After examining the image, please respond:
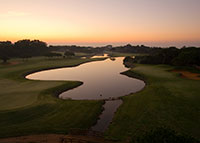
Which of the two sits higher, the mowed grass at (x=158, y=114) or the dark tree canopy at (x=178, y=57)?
the dark tree canopy at (x=178, y=57)

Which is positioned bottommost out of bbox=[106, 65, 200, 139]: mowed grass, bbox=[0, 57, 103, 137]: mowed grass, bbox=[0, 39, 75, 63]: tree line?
bbox=[0, 57, 103, 137]: mowed grass

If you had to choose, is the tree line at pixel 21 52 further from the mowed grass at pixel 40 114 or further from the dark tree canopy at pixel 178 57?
the dark tree canopy at pixel 178 57

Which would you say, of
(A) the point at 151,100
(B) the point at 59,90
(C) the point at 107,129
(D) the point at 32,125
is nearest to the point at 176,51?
→ (A) the point at 151,100

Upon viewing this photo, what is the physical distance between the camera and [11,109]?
78.0 feet

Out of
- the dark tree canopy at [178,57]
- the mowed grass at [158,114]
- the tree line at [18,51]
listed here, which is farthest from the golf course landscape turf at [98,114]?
the tree line at [18,51]

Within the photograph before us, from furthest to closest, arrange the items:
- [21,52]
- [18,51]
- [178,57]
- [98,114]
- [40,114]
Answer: [21,52] < [18,51] < [178,57] < [98,114] < [40,114]

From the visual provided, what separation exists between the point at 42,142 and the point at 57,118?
19.0 ft

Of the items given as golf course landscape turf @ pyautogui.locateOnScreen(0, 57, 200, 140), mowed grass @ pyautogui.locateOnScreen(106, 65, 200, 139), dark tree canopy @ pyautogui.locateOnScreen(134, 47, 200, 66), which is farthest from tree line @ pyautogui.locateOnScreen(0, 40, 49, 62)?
mowed grass @ pyautogui.locateOnScreen(106, 65, 200, 139)

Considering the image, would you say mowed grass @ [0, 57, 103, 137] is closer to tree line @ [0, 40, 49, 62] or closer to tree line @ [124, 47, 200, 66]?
tree line @ [124, 47, 200, 66]

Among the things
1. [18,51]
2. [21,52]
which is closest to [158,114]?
[18,51]

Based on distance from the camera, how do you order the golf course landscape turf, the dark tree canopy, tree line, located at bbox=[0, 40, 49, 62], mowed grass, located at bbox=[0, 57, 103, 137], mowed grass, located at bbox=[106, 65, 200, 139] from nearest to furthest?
mowed grass, located at bbox=[106, 65, 200, 139]
the golf course landscape turf
mowed grass, located at bbox=[0, 57, 103, 137]
the dark tree canopy
tree line, located at bbox=[0, 40, 49, 62]

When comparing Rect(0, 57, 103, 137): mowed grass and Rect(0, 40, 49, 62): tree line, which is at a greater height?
Rect(0, 40, 49, 62): tree line

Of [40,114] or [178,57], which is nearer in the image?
[40,114]

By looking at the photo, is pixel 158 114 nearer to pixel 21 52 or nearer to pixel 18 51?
pixel 18 51
